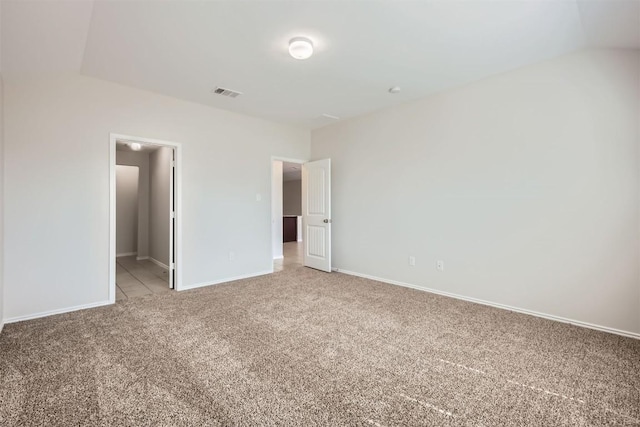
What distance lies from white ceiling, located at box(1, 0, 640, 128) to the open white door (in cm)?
184

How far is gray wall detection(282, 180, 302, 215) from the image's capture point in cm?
1284

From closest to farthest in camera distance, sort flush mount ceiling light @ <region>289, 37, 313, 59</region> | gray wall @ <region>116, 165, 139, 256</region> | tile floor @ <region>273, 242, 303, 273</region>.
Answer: flush mount ceiling light @ <region>289, 37, 313, 59</region> < tile floor @ <region>273, 242, 303, 273</region> < gray wall @ <region>116, 165, 139, 256</region>

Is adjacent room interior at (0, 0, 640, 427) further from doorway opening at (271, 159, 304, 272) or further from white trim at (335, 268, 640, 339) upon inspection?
doorway opening at (271, 159, 304, 272)

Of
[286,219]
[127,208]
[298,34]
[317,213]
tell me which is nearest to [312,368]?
[298,34]

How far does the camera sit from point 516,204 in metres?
3.21

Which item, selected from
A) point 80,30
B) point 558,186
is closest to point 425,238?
point 558,186

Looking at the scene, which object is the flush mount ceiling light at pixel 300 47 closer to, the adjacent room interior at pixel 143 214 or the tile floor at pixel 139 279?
the adjacent room interior at pixel 143 214

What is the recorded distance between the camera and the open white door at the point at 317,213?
5.16 metres

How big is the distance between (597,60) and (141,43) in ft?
13.5

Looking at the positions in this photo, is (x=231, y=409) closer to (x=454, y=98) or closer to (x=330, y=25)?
(x=330, y=25)

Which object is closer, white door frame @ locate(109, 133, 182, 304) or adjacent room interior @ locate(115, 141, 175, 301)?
white door frame @ locate(109, 133, 182, 304)

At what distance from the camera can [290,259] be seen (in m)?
6.44

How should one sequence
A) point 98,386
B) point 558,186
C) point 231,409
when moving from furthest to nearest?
point 558,186 → point 98,386 → point 231,409

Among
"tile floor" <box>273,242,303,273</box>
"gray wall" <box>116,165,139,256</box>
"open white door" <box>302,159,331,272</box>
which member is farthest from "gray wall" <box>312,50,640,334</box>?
"gray wall" <box>116,165,139,256</box>
